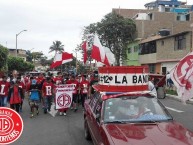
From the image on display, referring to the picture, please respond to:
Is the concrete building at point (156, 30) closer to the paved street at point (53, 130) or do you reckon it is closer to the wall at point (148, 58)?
the wall at point (148, 58)

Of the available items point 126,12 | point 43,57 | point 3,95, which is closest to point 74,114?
point 3,95

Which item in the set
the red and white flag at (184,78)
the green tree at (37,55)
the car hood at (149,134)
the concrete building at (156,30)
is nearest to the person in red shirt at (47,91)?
the red and white flag at (184,78)

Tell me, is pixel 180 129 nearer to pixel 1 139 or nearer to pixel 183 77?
pixel 183 77

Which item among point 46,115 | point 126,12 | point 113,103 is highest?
point 126,12

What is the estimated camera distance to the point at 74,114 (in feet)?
47.4

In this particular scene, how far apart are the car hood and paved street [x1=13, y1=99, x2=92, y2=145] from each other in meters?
2.94

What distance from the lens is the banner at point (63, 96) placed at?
14031mm

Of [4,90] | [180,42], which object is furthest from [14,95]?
[180,42]

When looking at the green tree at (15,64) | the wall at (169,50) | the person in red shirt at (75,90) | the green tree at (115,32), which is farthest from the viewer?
the green tree at (15,64)

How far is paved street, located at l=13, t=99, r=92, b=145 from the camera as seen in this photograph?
30.4ft

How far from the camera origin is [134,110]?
23.0 feet

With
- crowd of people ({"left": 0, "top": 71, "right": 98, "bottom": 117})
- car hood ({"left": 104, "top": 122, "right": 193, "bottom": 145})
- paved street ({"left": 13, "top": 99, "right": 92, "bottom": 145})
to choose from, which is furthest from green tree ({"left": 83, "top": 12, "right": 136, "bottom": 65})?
car hood ({"left": 104, "top": 122, "right": 193, "bottom": 145})

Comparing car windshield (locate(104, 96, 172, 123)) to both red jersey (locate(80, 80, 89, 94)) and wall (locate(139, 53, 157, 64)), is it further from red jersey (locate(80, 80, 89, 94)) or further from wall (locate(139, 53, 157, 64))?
wall (locate(139, 53, 157, 64))

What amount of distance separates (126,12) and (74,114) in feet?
183
